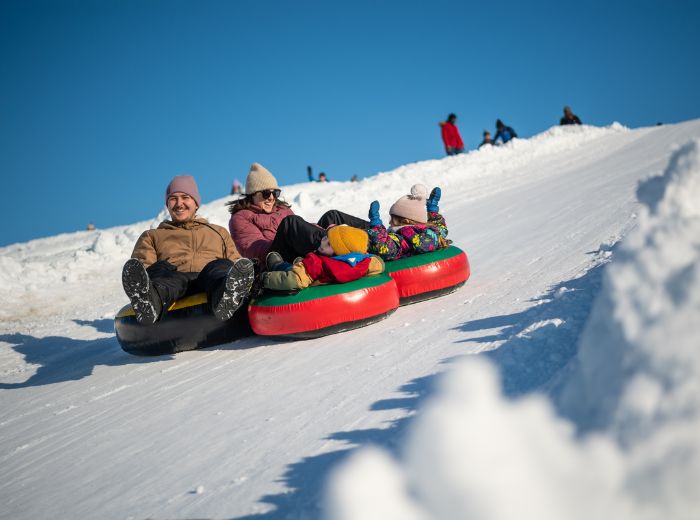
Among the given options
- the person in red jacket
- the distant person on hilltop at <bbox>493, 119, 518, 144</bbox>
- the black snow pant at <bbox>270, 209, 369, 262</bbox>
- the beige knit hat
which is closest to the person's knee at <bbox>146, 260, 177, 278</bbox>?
the black snow pant at <bbox>270, 209, 369, 262</bbox>

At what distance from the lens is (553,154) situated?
56.9 ft

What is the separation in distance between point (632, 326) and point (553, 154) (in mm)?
17225

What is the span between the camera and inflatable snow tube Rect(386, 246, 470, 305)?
188 inches

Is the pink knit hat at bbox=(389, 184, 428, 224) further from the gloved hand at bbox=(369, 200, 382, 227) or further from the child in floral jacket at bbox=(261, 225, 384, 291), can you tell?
the child in floral jacket at bbox=(261, 225, 384, 291)

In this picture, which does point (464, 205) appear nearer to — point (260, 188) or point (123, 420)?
point (260, 188)

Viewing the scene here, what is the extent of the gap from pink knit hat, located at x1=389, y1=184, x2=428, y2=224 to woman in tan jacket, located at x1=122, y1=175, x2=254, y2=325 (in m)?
1.67

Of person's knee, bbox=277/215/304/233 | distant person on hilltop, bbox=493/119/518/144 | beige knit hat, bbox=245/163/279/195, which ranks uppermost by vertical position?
distant person on hilltop, bbox=493/119/518/144

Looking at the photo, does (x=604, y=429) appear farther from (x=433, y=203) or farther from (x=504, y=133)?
(x=504, y=133)

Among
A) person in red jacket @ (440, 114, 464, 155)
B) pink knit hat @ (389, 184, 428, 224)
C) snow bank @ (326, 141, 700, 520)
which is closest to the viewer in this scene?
snow bank @ (326, 141, 700, 520)

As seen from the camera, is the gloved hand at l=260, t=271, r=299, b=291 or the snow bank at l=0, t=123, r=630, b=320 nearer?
the gloved hand at l=260, t=271, r=299, b=291

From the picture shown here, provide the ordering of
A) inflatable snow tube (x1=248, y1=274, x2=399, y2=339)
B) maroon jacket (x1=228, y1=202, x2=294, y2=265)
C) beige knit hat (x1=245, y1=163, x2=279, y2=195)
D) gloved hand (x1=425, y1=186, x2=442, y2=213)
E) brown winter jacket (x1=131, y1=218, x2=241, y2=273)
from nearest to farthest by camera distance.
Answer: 1. inflatable snow tube (x1=248, y1=274, x2=399, y2=339)
2. brown winter jacket (x1=131, y1=218, x2=241, y2=273)
3. maroon jacket (x1=228, y1=202, x2=294, y2=265)
4. beige knit hat (x1=245, y1=163, x2=279, y2=195)
5. gloved hand (x1=425, y1=186, x2=442, y2=213)

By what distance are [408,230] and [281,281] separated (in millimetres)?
1560

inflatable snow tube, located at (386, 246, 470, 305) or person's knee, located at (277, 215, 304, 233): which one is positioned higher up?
person's knee, located at (277, 215, 304, 233)

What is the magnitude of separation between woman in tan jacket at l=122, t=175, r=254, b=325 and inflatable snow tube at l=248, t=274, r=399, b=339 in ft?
0.79
